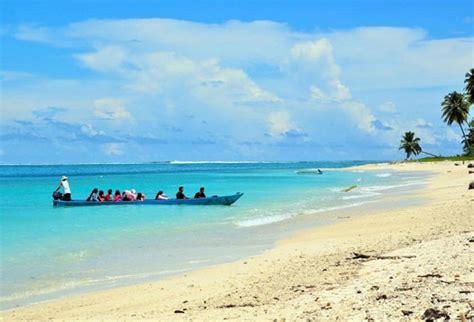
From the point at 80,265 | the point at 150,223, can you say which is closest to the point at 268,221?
the point at 150,223

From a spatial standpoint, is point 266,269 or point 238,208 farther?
point 238,208

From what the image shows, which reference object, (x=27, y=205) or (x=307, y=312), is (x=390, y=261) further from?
(x=27, y=205)

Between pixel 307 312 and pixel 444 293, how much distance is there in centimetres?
154

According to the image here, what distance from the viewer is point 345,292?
739 cm

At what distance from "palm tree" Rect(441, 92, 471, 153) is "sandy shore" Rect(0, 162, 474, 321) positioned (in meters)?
82.3

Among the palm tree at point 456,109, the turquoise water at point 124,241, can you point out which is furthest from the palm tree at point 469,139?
the turquoise water at point 124,241

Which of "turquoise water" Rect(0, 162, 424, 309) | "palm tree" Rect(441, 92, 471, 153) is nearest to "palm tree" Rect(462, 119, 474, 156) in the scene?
"palm tree" Rect(441, 92, 471, 153)

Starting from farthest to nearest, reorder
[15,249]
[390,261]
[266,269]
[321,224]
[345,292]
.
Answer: [321,224]
[15,249]
[266,269]
[390,261]
[345,292]

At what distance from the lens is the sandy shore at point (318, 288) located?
21.5 feet

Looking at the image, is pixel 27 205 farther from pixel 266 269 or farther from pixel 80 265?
pixel 266 269

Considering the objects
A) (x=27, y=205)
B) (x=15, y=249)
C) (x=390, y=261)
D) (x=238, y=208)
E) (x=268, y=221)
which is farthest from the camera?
(x=27, y=205)

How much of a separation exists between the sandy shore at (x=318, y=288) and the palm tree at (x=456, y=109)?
82268 millimetres

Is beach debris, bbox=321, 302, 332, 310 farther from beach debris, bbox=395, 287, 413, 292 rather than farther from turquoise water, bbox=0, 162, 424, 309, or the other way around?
turquoise water, bbox=0, 162, 424, 309

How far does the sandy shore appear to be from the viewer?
6.55 m
